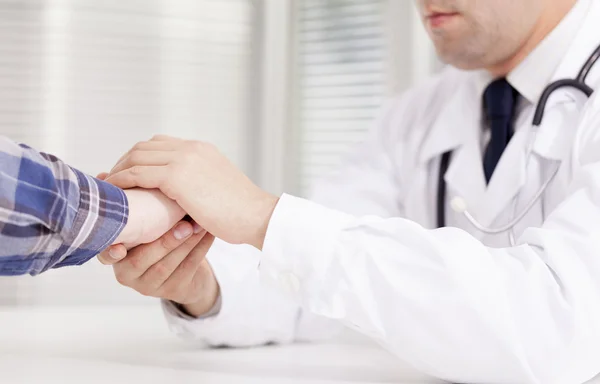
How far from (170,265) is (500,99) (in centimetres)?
63

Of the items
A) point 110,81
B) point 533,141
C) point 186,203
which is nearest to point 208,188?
point 186,203

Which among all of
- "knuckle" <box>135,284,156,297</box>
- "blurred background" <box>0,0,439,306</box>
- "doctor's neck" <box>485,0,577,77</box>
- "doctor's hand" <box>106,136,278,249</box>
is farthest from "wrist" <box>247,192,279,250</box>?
"blurred background" <box>0,0,439,306</box>

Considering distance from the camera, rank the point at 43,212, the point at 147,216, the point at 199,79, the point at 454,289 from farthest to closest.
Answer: the point at 199,79, the point at 147,216, the point at 454,289, the point at 43,212

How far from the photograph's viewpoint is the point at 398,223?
2.72 feet

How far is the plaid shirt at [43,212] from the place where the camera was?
64 centimetres

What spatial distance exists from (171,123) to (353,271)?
171 cm

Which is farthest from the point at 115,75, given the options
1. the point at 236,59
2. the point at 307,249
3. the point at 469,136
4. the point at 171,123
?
the point at 307,249

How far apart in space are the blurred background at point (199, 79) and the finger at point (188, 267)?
1.22 m

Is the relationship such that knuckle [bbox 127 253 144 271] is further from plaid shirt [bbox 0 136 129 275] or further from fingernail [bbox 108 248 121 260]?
plaid shirt [bbox 0 136 129 275]

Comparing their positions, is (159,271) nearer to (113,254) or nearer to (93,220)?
(113,254)

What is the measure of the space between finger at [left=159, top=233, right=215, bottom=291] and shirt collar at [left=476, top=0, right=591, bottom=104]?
59 cm

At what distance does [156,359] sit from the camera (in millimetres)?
966

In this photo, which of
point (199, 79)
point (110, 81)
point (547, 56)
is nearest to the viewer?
point (547, 56)

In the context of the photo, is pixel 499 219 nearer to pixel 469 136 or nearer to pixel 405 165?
pixel 469 136
